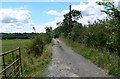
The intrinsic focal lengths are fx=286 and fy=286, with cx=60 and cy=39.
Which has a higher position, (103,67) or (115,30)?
(115,30)

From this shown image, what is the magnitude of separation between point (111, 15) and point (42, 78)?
4.25 metres

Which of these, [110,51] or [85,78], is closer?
[85,78]

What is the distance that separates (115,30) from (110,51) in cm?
724

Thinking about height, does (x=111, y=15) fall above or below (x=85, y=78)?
above

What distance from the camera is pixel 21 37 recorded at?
143m

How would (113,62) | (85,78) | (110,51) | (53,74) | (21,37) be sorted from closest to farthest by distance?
(85,78) → (53,74) → (113,62) → (110,51) → (21,37)

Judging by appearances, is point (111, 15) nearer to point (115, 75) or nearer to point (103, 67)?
point (115, 75)

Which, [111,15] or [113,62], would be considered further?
[113,62]

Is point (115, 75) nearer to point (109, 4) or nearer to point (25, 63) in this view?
point (109, 4)

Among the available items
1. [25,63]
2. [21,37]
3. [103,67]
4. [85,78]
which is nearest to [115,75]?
[85,78]

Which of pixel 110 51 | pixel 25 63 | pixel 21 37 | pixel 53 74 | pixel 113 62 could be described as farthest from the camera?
A: pixel 21 37

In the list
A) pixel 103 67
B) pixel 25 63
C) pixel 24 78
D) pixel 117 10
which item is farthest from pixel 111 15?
pixel 25 63

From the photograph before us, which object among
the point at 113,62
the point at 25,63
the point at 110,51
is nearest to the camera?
the point at 113,62

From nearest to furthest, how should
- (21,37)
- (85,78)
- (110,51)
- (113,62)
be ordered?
1. (85,78)
2. (113,62)
3. (110,51)
4. (21,37)
